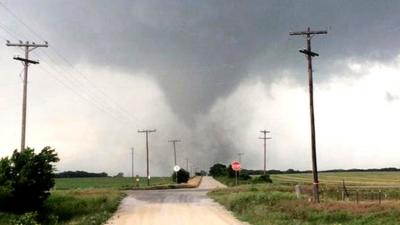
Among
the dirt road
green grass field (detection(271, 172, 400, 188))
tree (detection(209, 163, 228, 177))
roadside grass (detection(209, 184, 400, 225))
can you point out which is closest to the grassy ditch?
the dirt road

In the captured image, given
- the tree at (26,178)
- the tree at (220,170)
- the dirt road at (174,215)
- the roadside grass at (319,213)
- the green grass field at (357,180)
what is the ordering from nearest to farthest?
1. the roadside grass at (319,213)
2. the dirt road at (174,215)
3. the tree at (26,178)
4. the green grass field at (357,180)
5. the tree at (220,170)

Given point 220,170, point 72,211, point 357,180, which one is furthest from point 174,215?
point 220,170

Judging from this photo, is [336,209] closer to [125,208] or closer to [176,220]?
[176,220]

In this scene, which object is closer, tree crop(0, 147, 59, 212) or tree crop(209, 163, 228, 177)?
tree crop(0, 147, 59, 212)

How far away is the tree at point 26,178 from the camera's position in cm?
3559

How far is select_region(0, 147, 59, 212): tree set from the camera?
117 ft

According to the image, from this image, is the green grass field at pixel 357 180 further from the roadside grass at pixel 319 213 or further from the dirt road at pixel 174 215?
the roadside grass at pixel 319 213

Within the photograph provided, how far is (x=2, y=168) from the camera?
36.2 m

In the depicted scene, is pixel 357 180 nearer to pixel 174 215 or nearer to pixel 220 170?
pixel 220 170

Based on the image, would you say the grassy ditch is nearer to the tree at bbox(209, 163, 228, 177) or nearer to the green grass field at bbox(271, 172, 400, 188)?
the green grass field at bbox(271, 172, 400, 188)

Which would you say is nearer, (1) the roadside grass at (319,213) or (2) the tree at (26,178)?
(1) the roadside grass at (319,213)

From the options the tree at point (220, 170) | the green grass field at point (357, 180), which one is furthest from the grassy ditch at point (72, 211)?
the tree at point (220, 170)

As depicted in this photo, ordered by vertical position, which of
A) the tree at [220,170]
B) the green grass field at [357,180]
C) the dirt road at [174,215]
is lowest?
the dirt road at [174,215]

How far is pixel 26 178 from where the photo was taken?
3575 cm
